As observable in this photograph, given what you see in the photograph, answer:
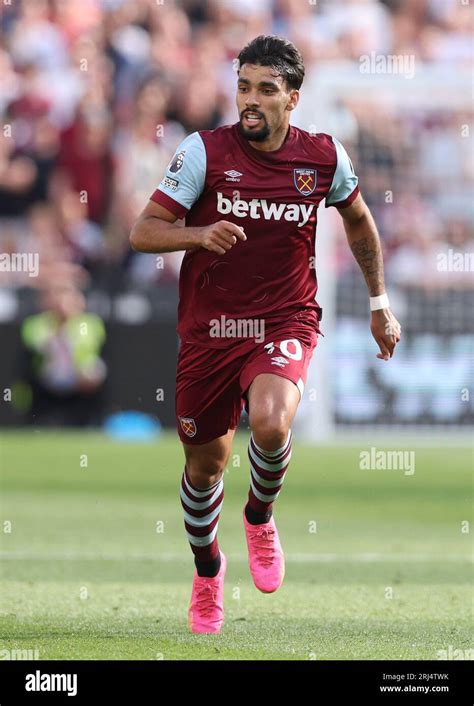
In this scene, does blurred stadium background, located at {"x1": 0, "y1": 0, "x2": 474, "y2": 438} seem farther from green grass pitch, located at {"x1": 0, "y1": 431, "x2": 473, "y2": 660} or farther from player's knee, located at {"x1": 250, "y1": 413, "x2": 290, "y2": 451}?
player's knee, located at {"x1": 250, "y1": 413, "x2": 290, "y2": 451}

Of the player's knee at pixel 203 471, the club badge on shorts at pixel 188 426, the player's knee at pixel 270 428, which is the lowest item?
the player's knee at pixel 203 471

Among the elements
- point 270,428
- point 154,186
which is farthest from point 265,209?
point 154,186

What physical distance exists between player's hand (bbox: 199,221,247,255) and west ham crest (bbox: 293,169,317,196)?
→ 677 mm

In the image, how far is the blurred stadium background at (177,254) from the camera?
586 inches

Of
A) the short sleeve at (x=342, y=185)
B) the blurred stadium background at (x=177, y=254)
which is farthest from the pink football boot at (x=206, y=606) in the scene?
the blurred stadium background at (x=177, y=254)

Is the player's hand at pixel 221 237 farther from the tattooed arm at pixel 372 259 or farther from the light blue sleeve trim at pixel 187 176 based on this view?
the tattooed arm at pixel 372 259

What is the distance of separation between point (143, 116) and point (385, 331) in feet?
38.4

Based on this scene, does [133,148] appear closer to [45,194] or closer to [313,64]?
[45,194]

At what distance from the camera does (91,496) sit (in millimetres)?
13062

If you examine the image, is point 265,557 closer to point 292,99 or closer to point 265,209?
point 265,209

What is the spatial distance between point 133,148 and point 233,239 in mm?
12453

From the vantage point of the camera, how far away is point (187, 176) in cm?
664

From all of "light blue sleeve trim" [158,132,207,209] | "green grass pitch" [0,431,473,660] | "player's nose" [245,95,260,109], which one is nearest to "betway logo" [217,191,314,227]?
"light blue sleeve trim" [158,132,207,209]

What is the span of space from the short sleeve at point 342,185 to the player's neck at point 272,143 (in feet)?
0.92
